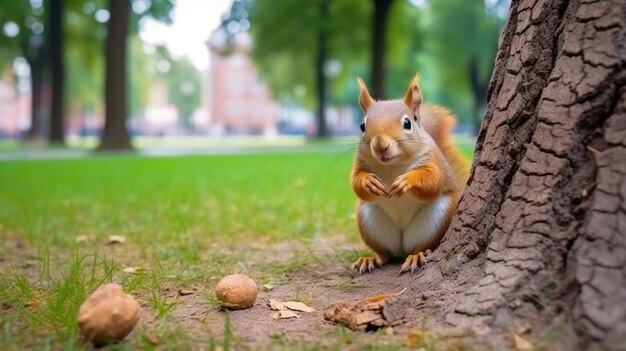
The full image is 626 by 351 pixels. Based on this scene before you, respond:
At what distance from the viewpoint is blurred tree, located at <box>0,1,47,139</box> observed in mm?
16805

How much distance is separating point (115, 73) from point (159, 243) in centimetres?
894

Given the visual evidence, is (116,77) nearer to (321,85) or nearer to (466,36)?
(321,85)

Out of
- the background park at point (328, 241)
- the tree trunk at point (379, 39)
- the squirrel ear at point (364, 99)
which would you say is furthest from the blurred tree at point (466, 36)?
the squirrel ear at point (364, 99)

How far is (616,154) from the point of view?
1202 mm

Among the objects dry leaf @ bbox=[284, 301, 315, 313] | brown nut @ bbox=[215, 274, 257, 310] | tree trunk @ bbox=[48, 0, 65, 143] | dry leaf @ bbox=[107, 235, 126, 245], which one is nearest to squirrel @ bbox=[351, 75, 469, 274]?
dry leaf @ bbox=[284, 301, 315, 313]

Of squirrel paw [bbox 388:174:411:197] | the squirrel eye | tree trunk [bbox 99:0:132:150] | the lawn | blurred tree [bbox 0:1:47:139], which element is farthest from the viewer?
blurred tree [bbox 0:1:47:139]

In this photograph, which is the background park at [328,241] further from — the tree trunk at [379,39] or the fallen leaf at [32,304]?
the tree trunk at [379,39]

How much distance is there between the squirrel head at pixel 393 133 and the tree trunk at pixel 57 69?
14541 millimetres

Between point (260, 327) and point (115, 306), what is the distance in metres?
0.35

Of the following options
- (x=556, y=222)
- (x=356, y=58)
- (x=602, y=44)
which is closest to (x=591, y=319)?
(x=556, y=222)

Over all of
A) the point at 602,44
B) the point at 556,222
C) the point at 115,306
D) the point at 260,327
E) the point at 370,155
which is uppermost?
the point at 602,44

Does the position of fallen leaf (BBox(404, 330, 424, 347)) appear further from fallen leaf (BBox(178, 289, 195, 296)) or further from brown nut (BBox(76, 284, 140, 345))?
fallen leaf (BBox(178, 289, 195, 296))

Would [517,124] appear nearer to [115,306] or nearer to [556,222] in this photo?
[556,222]

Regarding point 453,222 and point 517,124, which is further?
point 453,222
